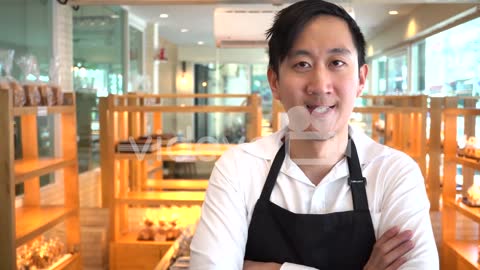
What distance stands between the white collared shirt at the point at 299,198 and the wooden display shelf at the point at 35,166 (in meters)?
1.65

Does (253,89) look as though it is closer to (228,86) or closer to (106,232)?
(228,86)

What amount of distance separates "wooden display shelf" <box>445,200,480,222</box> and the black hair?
2.32 meters

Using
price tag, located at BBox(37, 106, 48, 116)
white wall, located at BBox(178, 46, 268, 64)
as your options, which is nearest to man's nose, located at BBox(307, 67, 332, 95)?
price tag, located at BBox(37, 106, 48, 116)

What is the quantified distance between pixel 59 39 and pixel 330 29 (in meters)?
3.89

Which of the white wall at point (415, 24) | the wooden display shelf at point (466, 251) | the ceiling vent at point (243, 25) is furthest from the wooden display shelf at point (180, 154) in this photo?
the wooden display shelf at point (466, 251)

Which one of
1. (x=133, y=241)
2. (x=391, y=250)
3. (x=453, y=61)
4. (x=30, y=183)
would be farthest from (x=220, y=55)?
(x=391, y=250)

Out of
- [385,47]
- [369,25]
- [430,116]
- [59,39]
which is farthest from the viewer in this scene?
[385,47]

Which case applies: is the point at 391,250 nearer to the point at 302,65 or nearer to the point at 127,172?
the point at 302,65

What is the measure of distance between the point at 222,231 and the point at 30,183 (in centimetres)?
240

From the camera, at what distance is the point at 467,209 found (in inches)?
125

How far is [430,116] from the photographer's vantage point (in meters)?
3.51

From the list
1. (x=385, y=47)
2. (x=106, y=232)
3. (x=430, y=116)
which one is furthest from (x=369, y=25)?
(x=106, y=232)

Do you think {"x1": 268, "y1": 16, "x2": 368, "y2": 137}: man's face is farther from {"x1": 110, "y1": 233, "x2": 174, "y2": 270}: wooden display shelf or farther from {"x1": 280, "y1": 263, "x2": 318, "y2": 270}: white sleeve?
{"x1": 110, "y1": 233, "x2": 174, "y2": 270}: wooden display shelf

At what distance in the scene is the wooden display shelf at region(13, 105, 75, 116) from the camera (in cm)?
240
